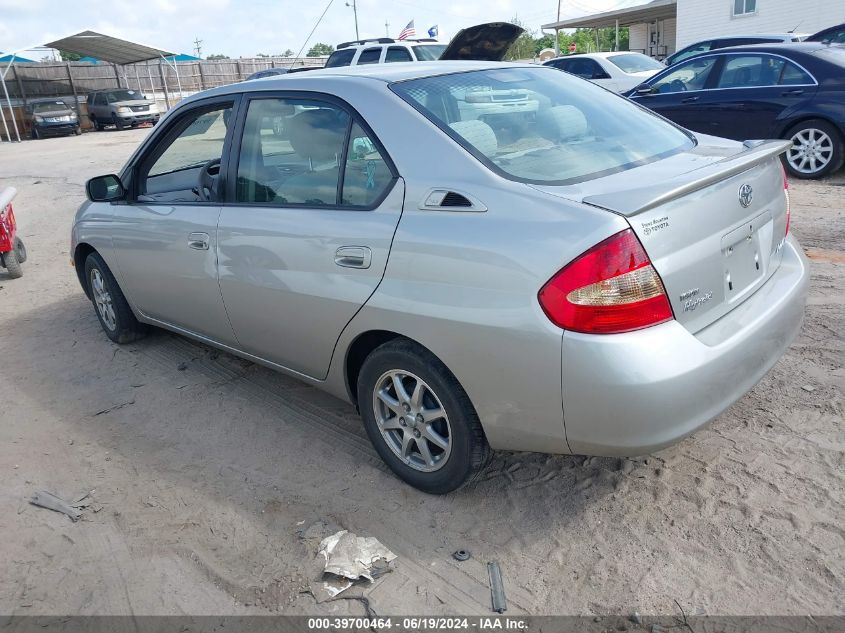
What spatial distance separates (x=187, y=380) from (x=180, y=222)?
1119mm

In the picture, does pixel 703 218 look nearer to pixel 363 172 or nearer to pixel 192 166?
pixel 363 172

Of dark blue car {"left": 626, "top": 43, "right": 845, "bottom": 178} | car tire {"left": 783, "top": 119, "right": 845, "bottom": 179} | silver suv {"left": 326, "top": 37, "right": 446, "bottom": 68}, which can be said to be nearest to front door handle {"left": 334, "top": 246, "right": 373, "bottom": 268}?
car tire {"left": 783, "top": 119, "right": 845, "bottom": 179}

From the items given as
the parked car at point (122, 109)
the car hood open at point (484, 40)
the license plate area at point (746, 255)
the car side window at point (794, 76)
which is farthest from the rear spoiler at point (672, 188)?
the parked car at point (122, 109)

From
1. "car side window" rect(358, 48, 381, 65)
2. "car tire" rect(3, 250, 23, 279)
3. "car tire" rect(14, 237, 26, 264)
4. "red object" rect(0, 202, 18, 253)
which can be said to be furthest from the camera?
"car side window" rect(358, 48, 381, 65)

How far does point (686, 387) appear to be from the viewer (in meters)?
2.41

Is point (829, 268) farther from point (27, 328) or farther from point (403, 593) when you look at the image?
point (27, 328)

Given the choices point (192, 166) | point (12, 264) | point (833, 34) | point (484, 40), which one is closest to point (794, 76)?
point (484, 40)

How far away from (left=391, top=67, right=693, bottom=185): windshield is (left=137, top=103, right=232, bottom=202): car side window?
131 centimetres

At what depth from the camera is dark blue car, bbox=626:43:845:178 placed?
8102 millimetres

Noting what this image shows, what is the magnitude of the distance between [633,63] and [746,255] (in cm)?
1310

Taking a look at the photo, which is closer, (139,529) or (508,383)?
(508,383)

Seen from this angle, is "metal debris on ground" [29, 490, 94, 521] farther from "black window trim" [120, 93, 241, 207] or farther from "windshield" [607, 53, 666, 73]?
"windshield" [607, 53, 666, 73]

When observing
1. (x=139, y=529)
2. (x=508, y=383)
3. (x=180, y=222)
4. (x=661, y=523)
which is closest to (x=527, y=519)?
(x=661, y=523)

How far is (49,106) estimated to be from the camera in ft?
88.8
